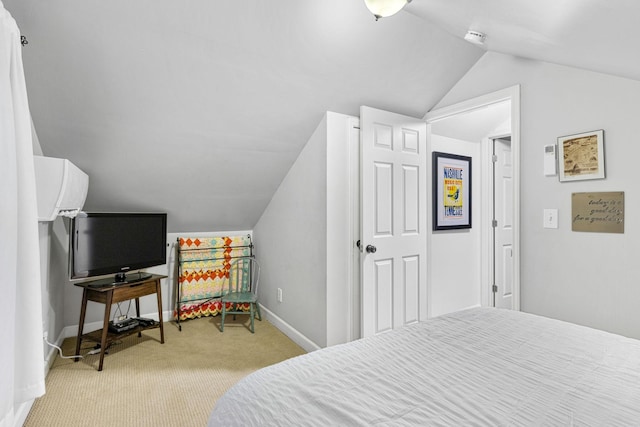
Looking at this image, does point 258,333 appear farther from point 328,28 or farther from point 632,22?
point 632,22

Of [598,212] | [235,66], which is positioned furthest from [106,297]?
[598,212]

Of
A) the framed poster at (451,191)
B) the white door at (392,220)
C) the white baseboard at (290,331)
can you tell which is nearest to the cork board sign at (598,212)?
the white door at (392,220)

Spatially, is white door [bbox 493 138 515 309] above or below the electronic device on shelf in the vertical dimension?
above

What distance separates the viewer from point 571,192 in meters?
2.12

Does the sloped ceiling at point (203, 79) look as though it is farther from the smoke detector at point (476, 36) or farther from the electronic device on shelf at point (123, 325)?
the electronic device on shelf at point (123, 325)

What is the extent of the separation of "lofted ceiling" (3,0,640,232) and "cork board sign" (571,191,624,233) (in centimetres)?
68

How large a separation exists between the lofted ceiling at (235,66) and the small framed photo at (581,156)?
1.24 ft

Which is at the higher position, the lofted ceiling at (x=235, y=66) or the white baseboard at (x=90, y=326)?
the lofted ceiling at (x=235, y=66)

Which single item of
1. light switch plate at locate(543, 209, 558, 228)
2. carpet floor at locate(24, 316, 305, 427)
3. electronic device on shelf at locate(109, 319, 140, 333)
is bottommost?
carpet floor at locate(24, 316, 305, 427)

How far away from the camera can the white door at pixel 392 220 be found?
264 cm

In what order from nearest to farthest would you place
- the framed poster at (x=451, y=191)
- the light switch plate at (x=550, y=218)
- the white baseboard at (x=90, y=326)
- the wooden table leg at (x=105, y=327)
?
the light switch plate at (x=550, y=218) < the wooden table leg at (x=105, y=327) < the white baseboard at (x=90, y=326) < the framed poster at (x=451, y=191)

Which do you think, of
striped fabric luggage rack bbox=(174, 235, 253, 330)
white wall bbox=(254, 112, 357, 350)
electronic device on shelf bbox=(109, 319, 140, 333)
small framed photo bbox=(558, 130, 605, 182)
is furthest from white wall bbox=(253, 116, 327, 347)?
small framed photo bbox=(558, 130, 605, 182)

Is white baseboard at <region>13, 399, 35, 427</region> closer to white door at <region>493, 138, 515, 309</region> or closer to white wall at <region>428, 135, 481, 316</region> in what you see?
white wall at <region>428, 135, 481, 316</region>

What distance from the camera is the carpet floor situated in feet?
6.55
